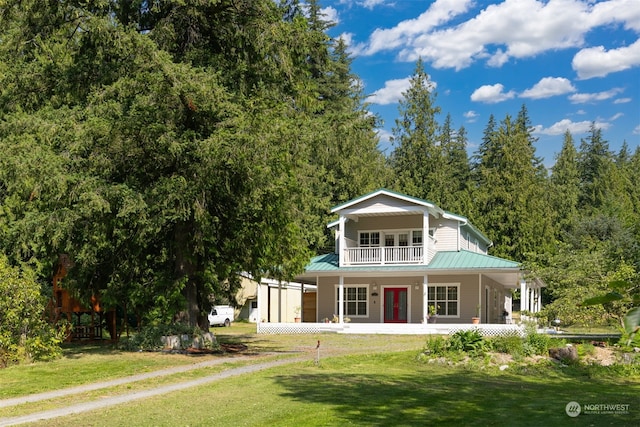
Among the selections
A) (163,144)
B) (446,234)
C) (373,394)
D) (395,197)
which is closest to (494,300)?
(446,234)

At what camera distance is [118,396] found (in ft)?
39.6

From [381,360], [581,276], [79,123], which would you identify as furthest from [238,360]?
[581,276]

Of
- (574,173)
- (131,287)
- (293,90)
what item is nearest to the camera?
(131,287)

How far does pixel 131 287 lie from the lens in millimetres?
20078

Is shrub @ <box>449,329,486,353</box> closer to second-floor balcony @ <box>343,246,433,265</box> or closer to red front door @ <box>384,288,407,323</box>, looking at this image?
second-floor balcony @ <box>343,246,433,265</box>

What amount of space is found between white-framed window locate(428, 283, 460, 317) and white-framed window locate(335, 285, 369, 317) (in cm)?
342

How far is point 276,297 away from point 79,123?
28.7m

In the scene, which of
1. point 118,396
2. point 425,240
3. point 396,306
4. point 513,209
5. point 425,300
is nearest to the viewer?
point 118,396

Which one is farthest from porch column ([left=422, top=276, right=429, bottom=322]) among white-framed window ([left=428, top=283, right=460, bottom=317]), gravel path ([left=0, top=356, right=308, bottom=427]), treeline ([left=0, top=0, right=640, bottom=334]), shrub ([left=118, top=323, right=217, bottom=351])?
gravel path ([left=0, top=356, right=308, bottom=427])

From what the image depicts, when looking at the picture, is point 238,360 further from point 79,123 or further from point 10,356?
point 79,123

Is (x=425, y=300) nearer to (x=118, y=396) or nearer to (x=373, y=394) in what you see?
(x=373, y=394)

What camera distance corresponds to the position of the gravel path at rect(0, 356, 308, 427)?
10227 mm

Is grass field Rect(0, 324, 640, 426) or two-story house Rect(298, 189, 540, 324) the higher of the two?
two-story house Rect(298, 189, 540, 324)

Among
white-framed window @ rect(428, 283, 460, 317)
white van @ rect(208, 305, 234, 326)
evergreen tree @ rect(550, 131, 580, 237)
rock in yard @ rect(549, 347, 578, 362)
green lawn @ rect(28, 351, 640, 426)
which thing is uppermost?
evergreen tree @ rect(550, 131, 580, 237)
